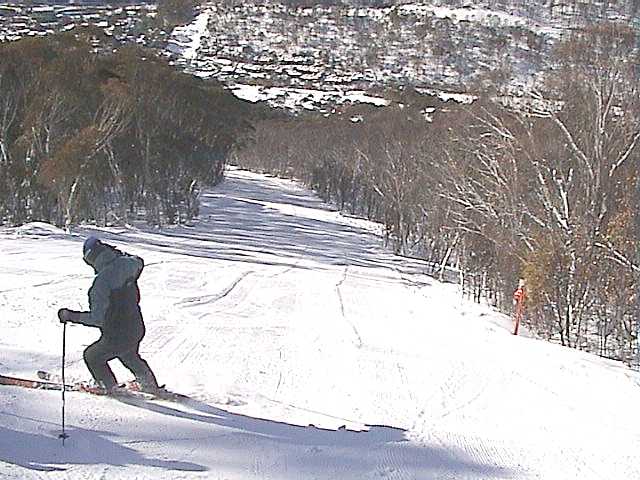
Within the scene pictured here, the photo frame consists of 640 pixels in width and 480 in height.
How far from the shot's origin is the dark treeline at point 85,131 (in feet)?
101

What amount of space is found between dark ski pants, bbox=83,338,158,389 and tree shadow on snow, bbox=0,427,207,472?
95cm

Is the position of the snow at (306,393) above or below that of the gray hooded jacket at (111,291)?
below

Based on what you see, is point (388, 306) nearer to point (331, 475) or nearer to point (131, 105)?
point (331, 475)

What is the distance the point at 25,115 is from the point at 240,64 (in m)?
124

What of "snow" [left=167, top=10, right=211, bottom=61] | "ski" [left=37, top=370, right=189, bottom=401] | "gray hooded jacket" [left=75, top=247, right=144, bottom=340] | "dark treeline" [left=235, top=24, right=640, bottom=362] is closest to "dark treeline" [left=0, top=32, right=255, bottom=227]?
"dark treeline" [left=235, top=24, right=640, bottom=362]

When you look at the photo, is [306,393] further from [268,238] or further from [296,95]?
[296,95]

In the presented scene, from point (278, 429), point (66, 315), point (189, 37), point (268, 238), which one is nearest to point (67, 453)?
point (66, 315)

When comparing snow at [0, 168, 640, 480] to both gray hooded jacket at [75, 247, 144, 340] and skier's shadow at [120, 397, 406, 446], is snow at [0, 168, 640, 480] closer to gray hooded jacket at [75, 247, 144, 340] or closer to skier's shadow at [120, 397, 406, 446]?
skier's shadow at [120, 397, 406, 446]

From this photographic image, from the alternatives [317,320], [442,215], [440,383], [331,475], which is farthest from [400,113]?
[331,475]

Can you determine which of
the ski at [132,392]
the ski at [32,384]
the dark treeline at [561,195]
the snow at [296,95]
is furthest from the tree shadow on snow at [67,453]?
the snow at [296,95]

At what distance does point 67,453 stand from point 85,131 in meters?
25.1

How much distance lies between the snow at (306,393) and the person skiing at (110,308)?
1.31ft

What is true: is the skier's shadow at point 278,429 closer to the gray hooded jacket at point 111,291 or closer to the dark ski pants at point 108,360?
the dark ski pants at point 108,360

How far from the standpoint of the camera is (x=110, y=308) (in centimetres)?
729
